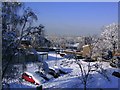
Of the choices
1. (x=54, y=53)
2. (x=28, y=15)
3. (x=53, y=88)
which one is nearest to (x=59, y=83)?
(x=53, y=88)

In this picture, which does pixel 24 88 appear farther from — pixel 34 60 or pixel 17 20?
pixel 17 20

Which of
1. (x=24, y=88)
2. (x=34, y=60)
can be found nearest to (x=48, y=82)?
(x=24, y=88)

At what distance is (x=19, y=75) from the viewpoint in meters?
6.01

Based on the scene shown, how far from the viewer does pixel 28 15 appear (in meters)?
6.05

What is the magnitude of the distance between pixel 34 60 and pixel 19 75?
0.48 metres

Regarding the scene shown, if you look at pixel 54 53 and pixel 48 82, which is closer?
pixel 48 82

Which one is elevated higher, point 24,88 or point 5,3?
point 5,3

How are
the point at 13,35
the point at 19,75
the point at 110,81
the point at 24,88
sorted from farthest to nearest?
the point at 110,81 → the point at 24,88 → the point at 19,75 → the point at 13,35

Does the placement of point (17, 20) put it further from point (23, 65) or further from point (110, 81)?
point (110, 81)

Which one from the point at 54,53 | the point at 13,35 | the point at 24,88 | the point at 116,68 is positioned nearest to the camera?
the point at 13,35

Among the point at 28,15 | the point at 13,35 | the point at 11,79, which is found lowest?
the point at 11,79

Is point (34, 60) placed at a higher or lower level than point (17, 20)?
lower

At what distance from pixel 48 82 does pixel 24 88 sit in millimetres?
1402

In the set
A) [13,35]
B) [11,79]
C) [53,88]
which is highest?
[13,35]
